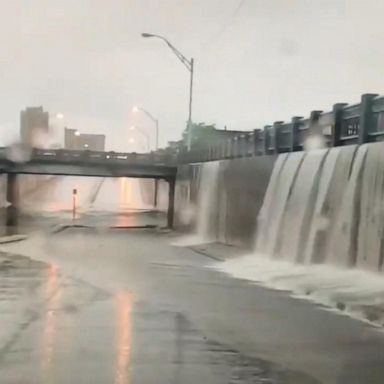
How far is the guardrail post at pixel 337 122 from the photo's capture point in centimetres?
2450

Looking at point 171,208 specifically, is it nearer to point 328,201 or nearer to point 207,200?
point 207,200

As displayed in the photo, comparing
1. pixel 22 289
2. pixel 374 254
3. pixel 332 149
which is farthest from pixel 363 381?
pixel 332 149

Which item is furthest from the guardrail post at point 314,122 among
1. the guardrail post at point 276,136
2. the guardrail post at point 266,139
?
the guardrail post at point 266,139

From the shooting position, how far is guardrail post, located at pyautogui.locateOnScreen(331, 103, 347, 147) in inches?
965

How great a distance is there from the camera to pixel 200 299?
14961 millimetres

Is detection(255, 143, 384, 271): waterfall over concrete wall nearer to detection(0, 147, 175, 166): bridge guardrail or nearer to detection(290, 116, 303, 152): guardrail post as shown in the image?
detection(290, 116, 303, 152): guardrail post

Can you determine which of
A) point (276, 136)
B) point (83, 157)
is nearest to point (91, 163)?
point (83, 157)

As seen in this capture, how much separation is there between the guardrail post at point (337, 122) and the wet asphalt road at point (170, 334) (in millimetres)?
7382

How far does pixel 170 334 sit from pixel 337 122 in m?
15.1

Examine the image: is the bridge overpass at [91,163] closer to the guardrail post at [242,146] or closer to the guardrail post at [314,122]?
the guardrail post at [242,146]

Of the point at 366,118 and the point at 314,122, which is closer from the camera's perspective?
the point at 366,118

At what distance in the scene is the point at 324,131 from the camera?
2653 centimetres

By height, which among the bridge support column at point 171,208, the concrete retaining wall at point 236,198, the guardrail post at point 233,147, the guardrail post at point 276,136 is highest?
the guardrail post at point 276,136

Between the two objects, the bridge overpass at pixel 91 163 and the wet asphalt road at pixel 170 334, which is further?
the bridge overpass at pixel 91 163
